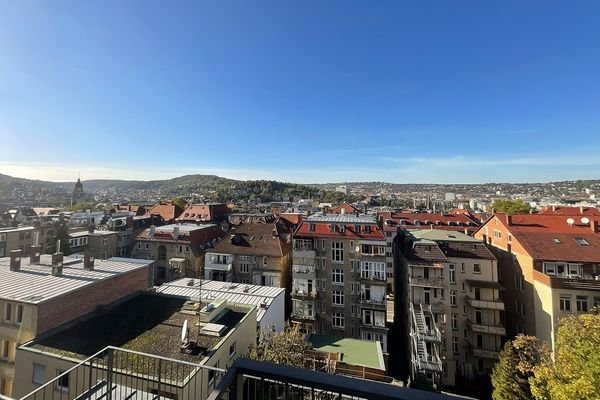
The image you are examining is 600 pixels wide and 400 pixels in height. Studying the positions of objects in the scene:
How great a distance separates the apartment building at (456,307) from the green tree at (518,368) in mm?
4789

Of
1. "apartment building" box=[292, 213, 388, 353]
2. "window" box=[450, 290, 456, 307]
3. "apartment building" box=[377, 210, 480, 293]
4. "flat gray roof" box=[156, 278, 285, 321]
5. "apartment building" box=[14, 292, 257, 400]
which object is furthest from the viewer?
"apartment building" box=[377, 210, 480, 293]

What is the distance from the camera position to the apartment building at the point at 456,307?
2319cm

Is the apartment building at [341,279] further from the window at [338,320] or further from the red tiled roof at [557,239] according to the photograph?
the red tiled roof at [557,239]

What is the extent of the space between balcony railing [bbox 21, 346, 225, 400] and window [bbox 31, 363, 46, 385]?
24.2 inches

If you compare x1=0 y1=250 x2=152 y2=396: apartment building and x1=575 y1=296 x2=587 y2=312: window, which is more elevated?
x1=0 y1=250 x2=152 y2=396: apartment building

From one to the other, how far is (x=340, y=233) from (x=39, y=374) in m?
20.8

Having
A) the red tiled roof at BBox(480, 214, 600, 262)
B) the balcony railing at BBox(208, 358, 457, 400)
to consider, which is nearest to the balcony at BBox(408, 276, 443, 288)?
the red tiled roof at BBox(480, 214, 600, 262)

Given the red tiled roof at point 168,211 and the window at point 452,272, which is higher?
the red tiled roof at point 168,211

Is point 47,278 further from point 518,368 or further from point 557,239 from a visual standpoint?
point 557,239

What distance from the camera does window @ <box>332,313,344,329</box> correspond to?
2592 centimetres

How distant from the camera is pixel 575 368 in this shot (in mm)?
11945

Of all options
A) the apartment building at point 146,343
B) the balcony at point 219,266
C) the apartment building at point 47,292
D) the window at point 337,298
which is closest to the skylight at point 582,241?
the window at point 337,298

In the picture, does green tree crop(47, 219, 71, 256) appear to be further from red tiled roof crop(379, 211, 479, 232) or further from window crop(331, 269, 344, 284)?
red tiled roof crop(379, 211, 479, 232)

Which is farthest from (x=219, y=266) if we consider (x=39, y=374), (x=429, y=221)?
(x=429, y=221)
